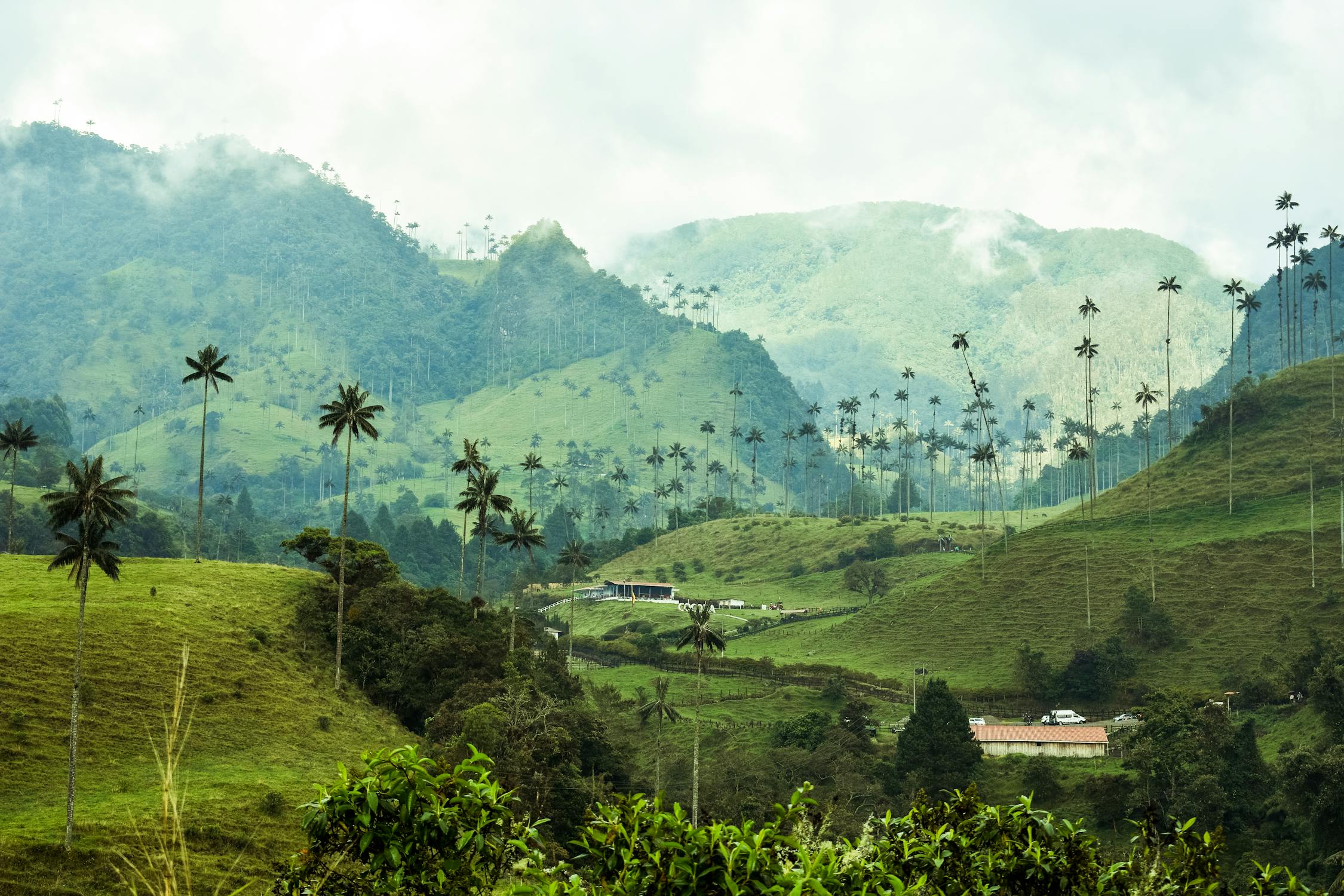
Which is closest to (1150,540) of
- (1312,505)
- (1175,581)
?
(1175,581)

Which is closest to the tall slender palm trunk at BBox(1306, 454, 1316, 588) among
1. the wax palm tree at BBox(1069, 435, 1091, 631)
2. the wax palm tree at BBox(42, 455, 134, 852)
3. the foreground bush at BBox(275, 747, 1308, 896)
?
the wax palm tree at BBox(1069, 435, 1091, 631)

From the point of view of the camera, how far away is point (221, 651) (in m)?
90.2

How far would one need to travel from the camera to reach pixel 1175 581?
470 feet

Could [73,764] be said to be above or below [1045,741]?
above

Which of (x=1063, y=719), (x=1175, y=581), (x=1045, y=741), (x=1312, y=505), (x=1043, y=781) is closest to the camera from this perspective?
(x=1043, y=781)

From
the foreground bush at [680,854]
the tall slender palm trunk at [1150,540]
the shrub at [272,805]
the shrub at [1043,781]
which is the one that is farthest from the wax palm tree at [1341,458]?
the foreground bush at [680,854]

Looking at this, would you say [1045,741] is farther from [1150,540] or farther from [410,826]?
[410,826]

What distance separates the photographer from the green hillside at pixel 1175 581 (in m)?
130

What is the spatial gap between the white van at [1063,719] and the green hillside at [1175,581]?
27.7 feet

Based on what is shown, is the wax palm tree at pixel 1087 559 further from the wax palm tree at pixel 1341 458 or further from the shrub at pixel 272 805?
the shrub at pixel 272 805

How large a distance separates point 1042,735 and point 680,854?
103 metres

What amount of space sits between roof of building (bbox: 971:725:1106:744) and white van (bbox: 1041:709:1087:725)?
6769mm

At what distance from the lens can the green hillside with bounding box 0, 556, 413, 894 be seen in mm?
59125

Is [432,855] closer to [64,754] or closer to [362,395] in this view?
[64,754]
